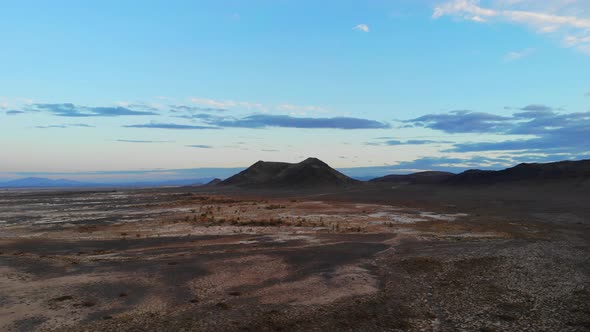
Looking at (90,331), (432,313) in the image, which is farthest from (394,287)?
(90,331)

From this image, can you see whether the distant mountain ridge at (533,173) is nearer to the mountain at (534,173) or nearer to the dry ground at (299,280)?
the mountain at (534,173)

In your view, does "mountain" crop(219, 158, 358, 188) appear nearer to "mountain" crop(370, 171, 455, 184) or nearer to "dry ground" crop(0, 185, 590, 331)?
"mountain" crop(370, 171, 455, 184)

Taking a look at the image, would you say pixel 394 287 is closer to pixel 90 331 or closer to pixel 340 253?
pixel 340 253

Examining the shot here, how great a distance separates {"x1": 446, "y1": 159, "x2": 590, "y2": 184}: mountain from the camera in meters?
88.2

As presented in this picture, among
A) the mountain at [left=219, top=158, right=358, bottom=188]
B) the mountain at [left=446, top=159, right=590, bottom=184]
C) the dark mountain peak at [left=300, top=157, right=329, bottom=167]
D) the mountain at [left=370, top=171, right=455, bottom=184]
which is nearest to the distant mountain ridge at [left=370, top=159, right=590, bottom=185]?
the mountain at [left=446, top=159, right=590, bottom=184]

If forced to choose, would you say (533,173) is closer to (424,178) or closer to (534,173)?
(534,173)

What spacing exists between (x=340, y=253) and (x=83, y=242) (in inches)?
570

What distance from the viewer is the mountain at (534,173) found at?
3474 inches

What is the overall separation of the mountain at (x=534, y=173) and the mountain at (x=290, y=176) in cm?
3679

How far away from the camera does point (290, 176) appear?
133250 millimetres

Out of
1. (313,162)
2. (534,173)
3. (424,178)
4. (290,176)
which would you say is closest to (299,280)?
(534,173)

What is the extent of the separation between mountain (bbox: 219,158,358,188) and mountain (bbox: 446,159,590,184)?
3679cm

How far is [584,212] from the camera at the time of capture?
3850 cm

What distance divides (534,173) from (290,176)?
65.7 meters
